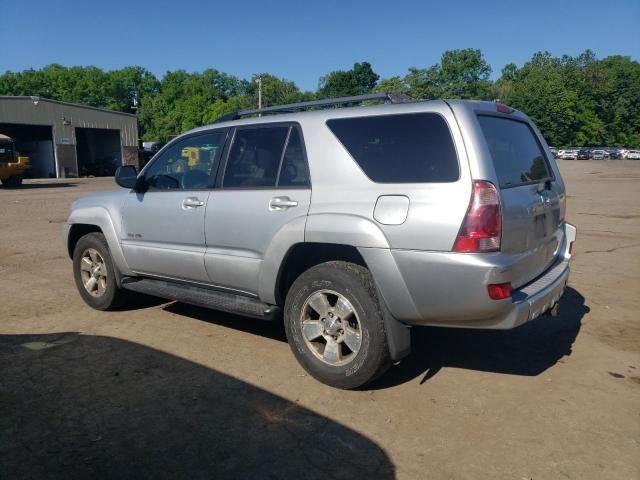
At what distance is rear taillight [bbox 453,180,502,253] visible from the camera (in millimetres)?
3199

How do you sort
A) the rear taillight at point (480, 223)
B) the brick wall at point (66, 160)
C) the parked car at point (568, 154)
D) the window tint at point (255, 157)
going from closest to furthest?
the rear taillight at point (480, 223) < the window tint at point (255, 157) < the brick wall at point (66, 160) < the parked car at point (568, 154)

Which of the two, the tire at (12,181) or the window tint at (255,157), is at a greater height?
the window tint at (255,157)

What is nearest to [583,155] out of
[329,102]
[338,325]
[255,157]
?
[329,102]

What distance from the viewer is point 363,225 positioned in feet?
11.6

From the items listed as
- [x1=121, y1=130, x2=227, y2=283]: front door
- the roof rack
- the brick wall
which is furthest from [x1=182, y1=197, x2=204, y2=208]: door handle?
the brick wall

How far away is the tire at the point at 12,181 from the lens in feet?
83.3

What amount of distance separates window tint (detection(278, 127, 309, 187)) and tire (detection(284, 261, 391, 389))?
2.20ft

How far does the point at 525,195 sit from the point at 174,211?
290 cm

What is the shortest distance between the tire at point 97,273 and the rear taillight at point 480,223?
3.65m

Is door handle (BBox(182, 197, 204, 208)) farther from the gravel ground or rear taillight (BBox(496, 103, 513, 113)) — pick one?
rear taillight (BBox(496, 103, 513, 113))

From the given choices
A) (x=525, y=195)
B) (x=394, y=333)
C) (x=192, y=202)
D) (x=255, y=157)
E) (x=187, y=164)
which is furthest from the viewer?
(x=187, y=164)

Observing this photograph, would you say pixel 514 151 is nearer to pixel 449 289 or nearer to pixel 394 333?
pixel 449 289

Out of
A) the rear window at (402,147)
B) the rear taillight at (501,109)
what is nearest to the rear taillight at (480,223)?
the rear window at (402,147)

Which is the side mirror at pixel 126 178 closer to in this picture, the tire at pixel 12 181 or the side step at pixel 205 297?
the side step at pixel 205 297
